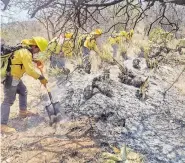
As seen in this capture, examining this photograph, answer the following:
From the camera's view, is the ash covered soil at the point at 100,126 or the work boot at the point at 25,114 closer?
the ash covered soil at the point at 100,126

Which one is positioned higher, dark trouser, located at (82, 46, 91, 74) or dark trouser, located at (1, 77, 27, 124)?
dark trouser, located at (82, 46, 91, 74)

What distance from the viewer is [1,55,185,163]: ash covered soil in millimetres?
3955

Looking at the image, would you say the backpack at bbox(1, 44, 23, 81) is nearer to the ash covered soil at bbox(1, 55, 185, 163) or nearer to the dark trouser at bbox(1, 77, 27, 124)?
the dark trouser at bbox(1, 77, 27, 124)

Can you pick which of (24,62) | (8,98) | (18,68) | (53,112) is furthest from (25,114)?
(24,62)

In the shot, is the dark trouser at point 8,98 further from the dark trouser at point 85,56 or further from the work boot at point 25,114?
the dark trouser at point 85,56

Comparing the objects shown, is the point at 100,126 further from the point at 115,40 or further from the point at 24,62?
the point at 115,40

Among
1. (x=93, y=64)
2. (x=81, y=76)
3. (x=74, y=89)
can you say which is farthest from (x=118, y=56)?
(x=74, y=89)

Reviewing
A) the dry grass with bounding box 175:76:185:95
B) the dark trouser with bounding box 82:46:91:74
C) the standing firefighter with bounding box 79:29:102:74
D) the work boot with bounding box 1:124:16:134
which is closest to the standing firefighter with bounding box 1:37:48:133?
the work boot with bounding box 1:124:16:134

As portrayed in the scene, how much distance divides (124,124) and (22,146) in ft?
4.97


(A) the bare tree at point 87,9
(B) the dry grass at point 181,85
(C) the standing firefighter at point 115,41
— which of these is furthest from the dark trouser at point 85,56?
(A) the bare tree at point 87,9

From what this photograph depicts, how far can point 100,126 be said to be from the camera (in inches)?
185

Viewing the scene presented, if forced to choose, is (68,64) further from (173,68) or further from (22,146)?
(22,146)

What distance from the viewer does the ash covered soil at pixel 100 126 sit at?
3955mm

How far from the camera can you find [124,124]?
4742 millimetres
